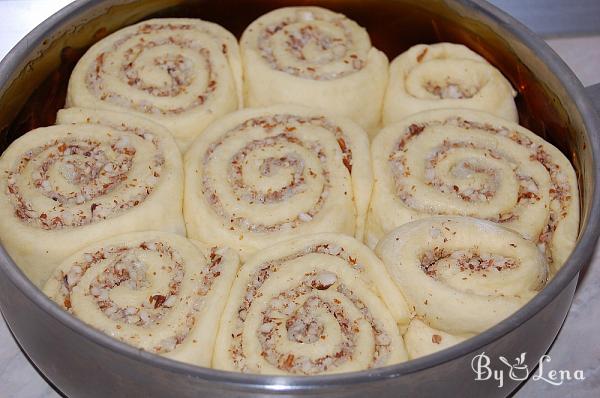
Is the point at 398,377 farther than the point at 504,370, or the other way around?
the point at 504,370

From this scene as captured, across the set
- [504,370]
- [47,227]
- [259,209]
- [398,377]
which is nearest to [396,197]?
[259,209]

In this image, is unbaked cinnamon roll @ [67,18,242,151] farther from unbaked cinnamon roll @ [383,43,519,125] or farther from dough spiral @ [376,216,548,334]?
dough spiral @ [376,216,548,334]

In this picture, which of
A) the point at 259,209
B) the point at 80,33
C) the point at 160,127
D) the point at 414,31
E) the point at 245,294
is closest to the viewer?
the point at 245,294

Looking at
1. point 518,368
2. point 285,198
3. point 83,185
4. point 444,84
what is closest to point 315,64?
point 444,84

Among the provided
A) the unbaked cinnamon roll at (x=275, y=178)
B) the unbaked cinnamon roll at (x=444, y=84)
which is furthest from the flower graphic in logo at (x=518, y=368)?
the unbaked cinnamon roll at (x=444, y=84)

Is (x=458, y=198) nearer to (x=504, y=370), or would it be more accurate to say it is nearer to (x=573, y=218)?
(x=573, y=218)

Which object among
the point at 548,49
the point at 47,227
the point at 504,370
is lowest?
the point at 504,370

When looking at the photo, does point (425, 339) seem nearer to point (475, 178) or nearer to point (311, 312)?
point (311, 312)
